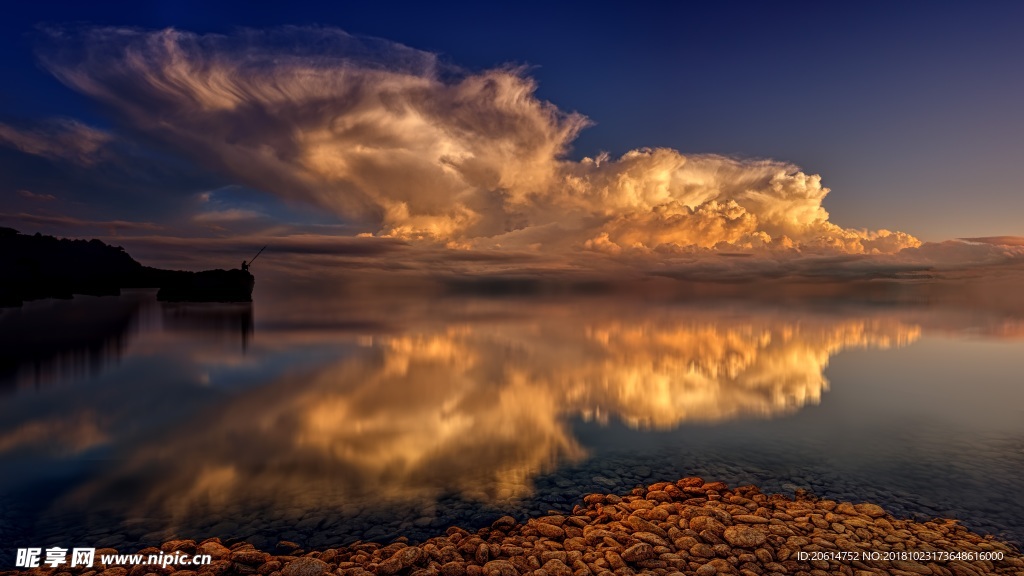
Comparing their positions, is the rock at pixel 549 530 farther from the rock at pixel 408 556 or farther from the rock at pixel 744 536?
the rock at pixel 744 536

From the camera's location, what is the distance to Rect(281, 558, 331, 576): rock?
Answer: 10508 mm

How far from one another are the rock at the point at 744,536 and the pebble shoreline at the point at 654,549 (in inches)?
0.9

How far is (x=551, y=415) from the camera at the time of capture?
86.2 feet

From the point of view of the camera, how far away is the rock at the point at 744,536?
37.4 ft

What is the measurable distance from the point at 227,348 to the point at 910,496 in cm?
5702

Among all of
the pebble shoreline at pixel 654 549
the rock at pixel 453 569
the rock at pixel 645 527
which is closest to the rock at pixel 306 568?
the pebble shoreline at pixel 654 549

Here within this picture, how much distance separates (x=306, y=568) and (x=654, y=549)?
750 cm

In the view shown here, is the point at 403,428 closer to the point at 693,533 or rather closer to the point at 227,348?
the point at 693,533

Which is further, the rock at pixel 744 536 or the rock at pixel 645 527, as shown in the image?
the rock at pixel 645 527

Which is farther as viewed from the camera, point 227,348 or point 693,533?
point 227,348

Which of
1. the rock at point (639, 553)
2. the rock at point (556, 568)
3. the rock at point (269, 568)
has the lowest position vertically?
the rock at point (269, 568)

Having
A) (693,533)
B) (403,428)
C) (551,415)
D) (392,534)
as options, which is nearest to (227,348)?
(403,428)

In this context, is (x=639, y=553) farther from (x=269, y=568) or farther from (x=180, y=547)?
(x=180, y=547)

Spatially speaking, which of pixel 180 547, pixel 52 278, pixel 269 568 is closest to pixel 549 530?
pixel 269 568
